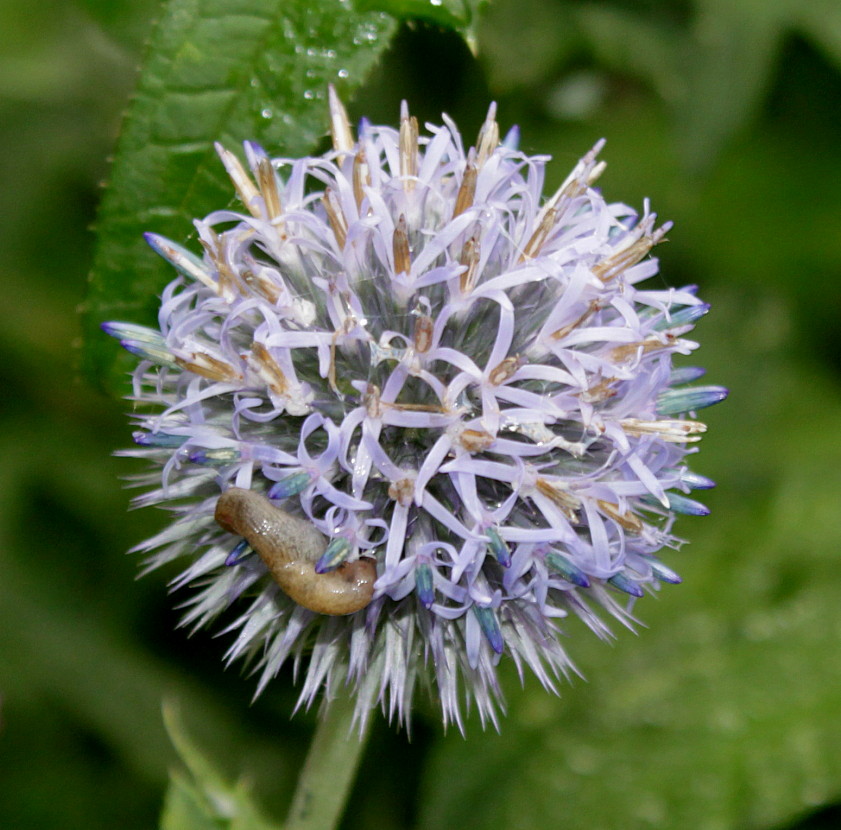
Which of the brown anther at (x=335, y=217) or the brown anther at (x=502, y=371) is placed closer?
the brown anther at (x=502, y=371)

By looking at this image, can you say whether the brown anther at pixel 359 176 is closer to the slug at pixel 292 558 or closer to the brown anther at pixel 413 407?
the brown anther at pixel 413 407

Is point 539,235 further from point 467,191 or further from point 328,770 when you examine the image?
point 328,770

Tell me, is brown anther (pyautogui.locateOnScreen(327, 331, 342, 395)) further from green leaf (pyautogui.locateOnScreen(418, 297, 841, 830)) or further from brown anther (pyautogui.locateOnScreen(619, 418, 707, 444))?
green leaf (pyautogui.locateOnScreen(418, 297, 841, 830))

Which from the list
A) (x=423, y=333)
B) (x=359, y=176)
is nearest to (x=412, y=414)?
(x=423, y=333)

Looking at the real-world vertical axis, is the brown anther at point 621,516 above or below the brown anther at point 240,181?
below

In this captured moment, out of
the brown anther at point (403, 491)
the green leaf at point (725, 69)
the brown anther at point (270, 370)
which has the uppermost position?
the green leaf at point (725, 69)

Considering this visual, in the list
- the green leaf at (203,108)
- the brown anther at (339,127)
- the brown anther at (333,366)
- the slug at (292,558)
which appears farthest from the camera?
the brown anther at (339,127)

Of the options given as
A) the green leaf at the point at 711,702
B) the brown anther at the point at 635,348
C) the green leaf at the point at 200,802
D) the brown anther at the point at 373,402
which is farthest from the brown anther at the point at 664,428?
the green leaf at the point at 711,702
